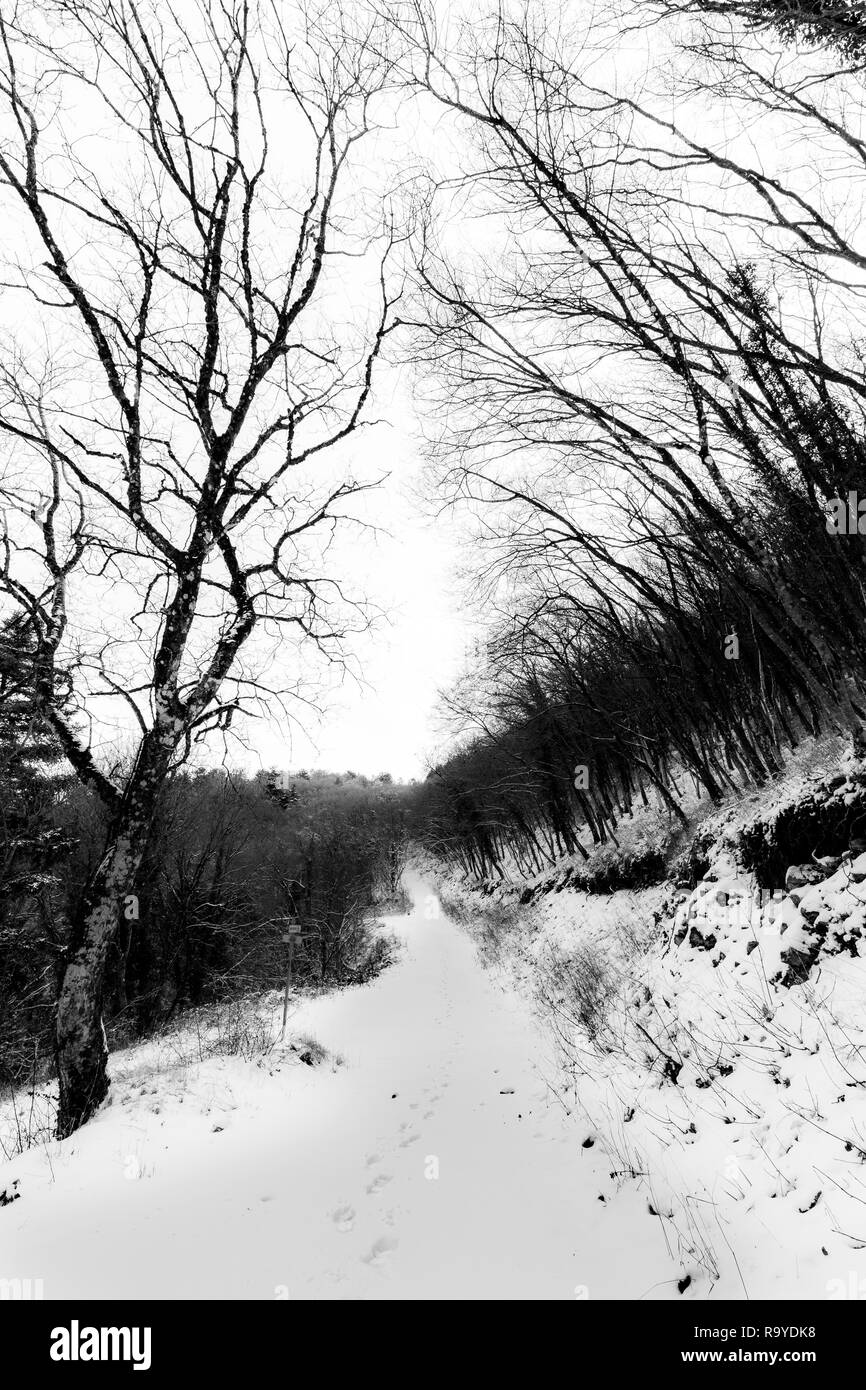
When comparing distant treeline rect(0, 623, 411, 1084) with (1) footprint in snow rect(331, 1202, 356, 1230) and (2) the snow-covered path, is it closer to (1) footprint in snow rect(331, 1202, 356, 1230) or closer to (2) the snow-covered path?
(2) the snow-covered path

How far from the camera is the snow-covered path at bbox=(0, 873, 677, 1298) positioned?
3.25 m

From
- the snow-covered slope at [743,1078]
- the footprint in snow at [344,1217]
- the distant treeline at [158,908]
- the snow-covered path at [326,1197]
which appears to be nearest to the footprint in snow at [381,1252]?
the snow-covered path at [326,1197]

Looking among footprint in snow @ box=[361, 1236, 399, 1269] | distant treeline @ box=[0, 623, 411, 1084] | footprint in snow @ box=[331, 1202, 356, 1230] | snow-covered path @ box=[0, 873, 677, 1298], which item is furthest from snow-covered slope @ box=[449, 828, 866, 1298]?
distant treeline @ box=[0, 623, 411, 1084]

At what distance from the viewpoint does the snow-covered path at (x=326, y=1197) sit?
3248 millimetres

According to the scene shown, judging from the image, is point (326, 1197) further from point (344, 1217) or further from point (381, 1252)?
point (381, 1252)

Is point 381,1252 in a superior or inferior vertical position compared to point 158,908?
inferior

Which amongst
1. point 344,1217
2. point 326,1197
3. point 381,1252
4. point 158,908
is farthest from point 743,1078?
point 158,908

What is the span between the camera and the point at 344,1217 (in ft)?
13.5

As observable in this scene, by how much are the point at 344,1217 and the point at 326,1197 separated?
1.07 feet

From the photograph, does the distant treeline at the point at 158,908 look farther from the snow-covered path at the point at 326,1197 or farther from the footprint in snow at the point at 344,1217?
the footprint in snow at the point at 344,1217

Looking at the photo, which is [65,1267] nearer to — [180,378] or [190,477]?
[190,477]

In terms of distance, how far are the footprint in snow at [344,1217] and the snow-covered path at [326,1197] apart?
0.02 metres
